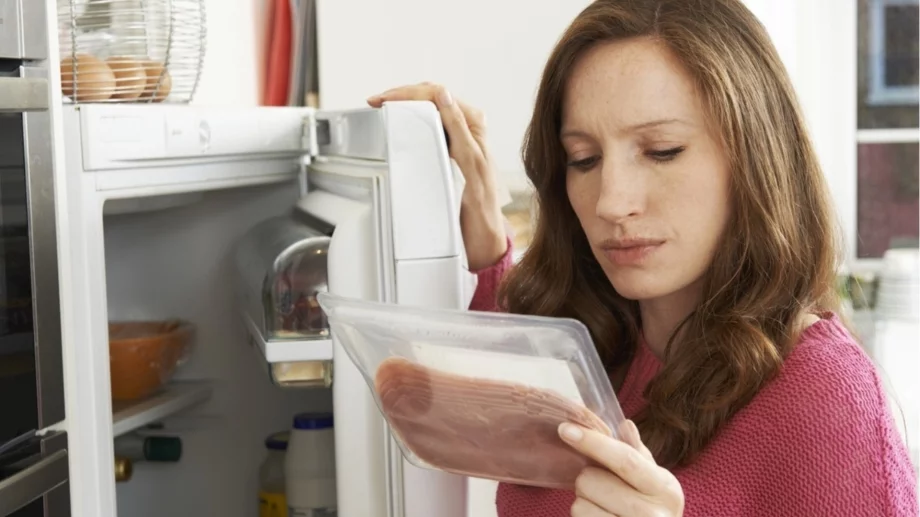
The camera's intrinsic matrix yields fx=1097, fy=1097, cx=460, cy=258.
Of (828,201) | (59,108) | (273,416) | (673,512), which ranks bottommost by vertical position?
(273,416)

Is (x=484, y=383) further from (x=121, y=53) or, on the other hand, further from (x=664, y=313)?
(x=121, y=53)

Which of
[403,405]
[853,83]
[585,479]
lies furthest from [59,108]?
[853,83]

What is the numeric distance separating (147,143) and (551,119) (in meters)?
0.44

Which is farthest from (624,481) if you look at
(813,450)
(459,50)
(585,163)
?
(459,50)

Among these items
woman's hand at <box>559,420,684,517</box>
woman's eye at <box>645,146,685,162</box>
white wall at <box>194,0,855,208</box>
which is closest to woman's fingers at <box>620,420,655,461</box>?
woman's hand at <box>559,420,684,517</box>

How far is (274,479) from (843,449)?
36.1 inches

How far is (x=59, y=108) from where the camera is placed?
3.37 feet

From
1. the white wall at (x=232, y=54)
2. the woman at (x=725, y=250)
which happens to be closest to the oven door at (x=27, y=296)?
the woman at (x=725, y=250)

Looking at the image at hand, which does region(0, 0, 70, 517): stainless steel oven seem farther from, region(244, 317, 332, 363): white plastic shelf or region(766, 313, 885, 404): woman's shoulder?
region(766, 313, 885, 404): woman's shoulder

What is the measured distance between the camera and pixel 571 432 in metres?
0.80

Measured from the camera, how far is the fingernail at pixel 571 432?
0.80 m

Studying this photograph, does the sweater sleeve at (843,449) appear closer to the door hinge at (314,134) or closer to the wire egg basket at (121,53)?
the door hinge at (314,134)

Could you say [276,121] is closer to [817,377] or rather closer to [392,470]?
[392,470]

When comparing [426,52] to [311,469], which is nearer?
[311,469]
